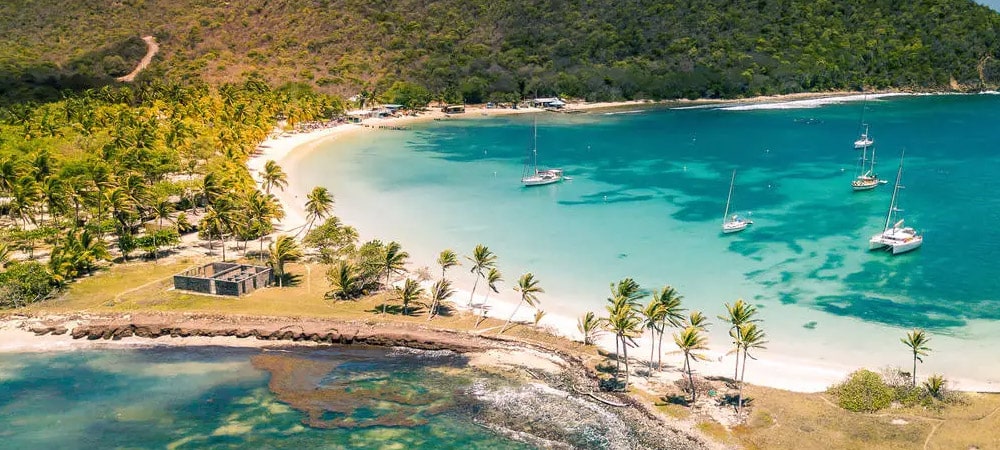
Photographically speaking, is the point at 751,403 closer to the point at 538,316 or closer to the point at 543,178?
the point at 538,316

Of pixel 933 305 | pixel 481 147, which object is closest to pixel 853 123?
pixel 481 147

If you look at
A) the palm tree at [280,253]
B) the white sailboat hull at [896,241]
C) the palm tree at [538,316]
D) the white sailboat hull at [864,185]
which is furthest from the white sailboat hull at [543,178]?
the palm tree at [538,316]

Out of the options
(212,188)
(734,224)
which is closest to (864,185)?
(734,224)

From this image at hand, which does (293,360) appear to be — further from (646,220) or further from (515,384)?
(646,220)

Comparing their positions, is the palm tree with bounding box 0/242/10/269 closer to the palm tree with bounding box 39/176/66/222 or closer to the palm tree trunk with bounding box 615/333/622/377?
the palm tree with bounding box 39/176/66/222

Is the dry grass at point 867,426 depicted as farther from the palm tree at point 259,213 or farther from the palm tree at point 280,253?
the palm tree at point 259,213

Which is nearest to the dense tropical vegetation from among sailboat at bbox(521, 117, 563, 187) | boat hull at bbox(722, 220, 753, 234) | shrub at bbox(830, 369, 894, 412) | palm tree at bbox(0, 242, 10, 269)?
palm tree at bbox(0, 242, 10, 269)
